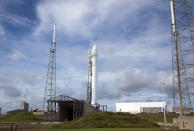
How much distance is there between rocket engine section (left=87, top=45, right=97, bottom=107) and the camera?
80062mm

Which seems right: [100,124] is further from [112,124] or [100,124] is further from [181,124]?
[181,124]

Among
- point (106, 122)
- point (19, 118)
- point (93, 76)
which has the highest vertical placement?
point (93, 76)

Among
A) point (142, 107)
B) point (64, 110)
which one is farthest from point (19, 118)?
point (142, 107)

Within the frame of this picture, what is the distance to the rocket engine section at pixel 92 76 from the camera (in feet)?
263

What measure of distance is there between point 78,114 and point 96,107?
1646 cm

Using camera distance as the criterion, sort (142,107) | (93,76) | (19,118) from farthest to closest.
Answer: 1. (142,107)
2. (93,76)
3. (19,118)

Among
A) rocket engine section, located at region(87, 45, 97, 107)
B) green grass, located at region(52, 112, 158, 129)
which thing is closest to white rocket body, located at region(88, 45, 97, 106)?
rocket engine section, located at region(87, 45, 97, 107)

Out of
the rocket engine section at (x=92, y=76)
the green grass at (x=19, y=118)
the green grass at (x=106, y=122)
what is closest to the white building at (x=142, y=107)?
the rocket engine section at (x=92, y=76)

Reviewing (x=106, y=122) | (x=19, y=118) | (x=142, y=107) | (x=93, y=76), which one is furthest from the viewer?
(x=142, y=107)

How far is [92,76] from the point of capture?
265 ft

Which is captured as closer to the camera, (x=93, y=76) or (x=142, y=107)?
(x=93, y=76)

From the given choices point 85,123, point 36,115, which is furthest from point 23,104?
point 85,123

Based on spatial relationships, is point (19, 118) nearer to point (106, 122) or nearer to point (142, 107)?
point (106, 122)

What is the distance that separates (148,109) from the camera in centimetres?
12006
